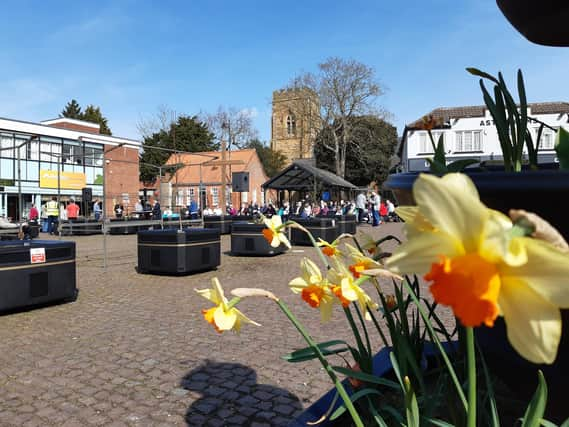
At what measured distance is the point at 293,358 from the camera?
1256mm

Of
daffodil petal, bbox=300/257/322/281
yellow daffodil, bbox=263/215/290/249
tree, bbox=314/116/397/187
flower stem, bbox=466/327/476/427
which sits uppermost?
tree, bbox=314/116/397/187

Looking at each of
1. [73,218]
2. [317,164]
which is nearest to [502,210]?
[73,218]

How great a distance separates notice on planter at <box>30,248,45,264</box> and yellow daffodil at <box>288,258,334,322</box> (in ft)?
18.8

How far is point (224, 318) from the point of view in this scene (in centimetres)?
104

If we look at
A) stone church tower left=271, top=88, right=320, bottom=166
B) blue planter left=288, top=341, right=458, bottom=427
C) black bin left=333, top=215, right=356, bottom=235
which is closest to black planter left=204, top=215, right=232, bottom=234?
black bin left=333, top=215, right=356, bottom=235

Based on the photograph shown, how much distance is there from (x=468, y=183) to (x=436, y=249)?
3.2 inches

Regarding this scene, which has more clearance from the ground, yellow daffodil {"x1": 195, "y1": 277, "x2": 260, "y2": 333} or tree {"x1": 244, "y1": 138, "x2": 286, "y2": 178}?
tree {"x1": 244, "y1": 138, "x2": 286, "y2": 178}

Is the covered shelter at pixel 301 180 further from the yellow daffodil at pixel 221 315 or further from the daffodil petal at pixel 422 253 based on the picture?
the daffodil petal at pixel 422 253

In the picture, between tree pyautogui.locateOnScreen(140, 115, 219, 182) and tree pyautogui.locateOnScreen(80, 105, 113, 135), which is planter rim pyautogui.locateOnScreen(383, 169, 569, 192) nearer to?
tree pyautogui.locateOnScreen(140, 115, 219, 182)

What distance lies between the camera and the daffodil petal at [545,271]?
455mm

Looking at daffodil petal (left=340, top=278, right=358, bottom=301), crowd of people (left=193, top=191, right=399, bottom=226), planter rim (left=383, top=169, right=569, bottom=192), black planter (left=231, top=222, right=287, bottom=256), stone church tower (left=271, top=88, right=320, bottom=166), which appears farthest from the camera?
stone church tower (left=271, top=88, right=320, bottom=166)

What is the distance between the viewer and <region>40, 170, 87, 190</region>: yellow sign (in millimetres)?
12109

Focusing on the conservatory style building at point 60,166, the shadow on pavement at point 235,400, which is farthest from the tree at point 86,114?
the shadow on pavement at point 235,400

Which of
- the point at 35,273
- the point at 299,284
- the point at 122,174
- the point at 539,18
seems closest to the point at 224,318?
the point at 299,284
